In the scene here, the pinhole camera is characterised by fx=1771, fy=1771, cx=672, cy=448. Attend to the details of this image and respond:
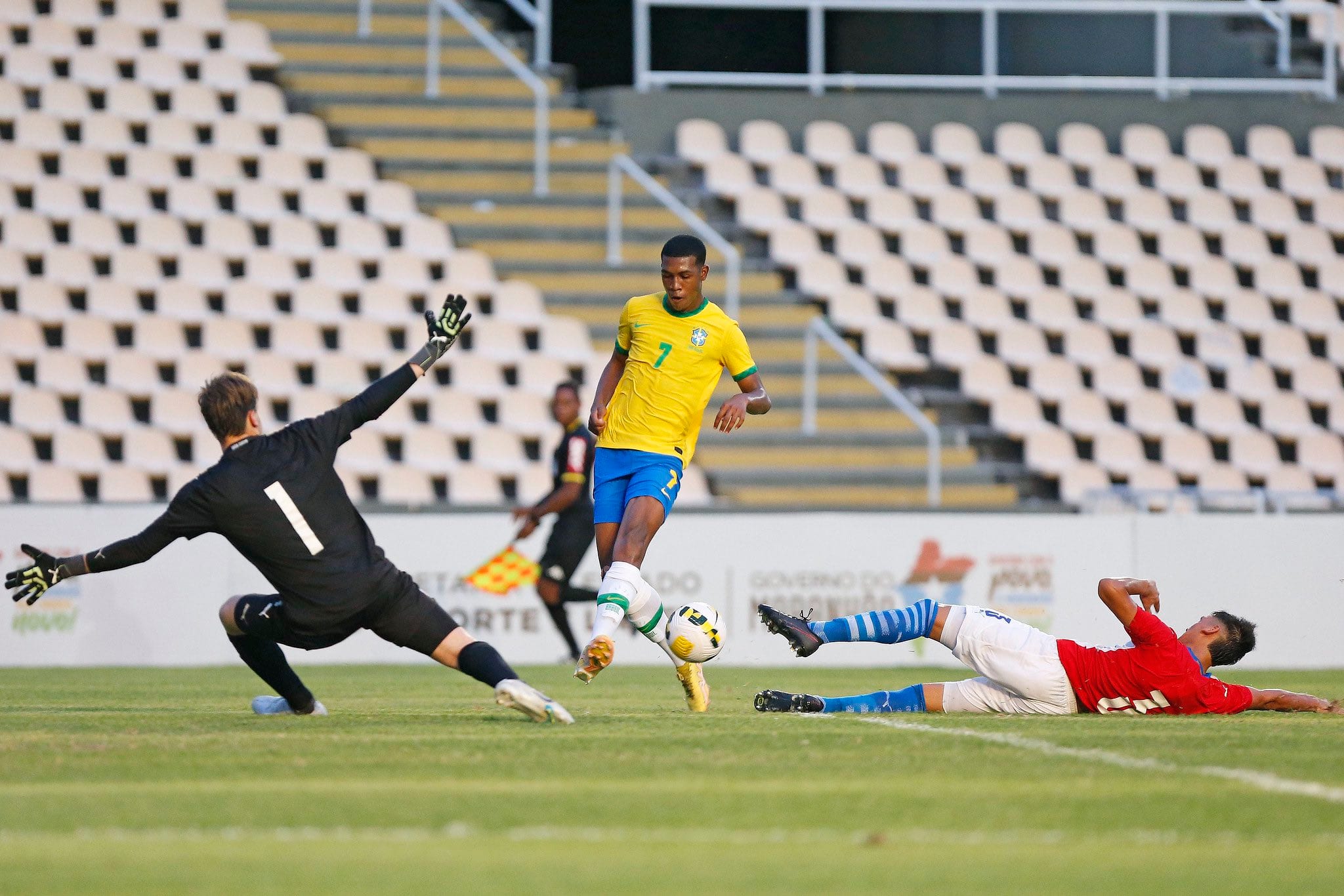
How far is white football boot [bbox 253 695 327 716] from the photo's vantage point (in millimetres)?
7805

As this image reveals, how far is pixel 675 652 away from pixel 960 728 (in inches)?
54.8

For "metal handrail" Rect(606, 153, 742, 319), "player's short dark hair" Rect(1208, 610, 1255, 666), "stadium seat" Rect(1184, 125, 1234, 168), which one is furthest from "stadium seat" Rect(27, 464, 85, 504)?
"stadium seat" Rect(1184, 125, 1234, 168)

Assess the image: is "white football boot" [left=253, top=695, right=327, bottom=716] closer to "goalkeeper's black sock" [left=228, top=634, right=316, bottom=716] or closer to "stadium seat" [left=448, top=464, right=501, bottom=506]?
"goalkeeper's black sock" [left=228, top=634, right=316, bottom=716]

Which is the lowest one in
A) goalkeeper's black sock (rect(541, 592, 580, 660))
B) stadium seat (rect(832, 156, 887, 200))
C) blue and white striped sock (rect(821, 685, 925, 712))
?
goalkeeper's black sock (rect(541, 592, 580, 660))

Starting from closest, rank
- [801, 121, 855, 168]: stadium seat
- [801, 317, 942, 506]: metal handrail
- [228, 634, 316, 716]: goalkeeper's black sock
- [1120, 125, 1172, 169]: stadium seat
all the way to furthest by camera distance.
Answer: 1. [228, 634, 316, 716]: goalkeeper's black sock
2. [801, 317, 942, 506]: metal handrail
3. [801, 121, 855, 168]: stadium seat
4. [1120, 125, 1172, 169]: stadium seat

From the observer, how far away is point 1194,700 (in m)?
7.84

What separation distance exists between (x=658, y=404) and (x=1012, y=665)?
1.98 meters

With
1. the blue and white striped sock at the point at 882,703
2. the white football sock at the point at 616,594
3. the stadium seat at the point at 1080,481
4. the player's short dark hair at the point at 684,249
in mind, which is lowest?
the blue and white striped sock at the point at 882,703

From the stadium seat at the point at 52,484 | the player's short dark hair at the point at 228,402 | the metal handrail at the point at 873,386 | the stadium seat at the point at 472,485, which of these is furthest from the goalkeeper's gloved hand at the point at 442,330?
the stadium seat at the point at 52,484

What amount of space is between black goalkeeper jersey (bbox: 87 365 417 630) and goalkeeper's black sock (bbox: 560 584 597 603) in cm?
637

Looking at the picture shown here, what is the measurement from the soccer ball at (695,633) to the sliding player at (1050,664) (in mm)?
356

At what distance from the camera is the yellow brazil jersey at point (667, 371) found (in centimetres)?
813

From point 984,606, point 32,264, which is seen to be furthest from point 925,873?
point 32,264

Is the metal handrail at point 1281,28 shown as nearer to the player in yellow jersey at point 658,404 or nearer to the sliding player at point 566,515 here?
the sliding player at point 566,515
